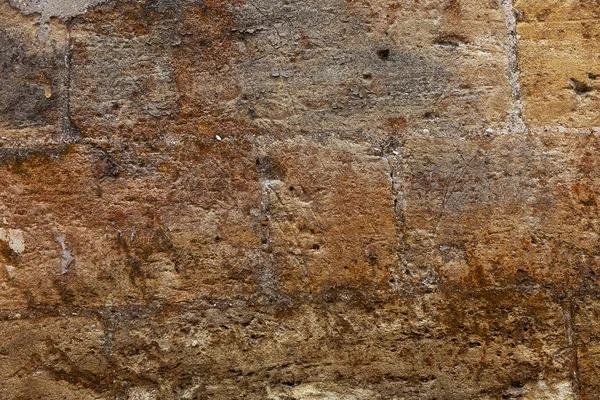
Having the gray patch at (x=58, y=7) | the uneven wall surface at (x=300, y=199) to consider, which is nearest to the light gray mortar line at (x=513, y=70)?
the uneven wall surface at (x=300, y=199)

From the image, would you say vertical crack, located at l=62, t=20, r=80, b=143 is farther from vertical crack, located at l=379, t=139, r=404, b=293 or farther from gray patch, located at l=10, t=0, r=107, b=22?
vertical crack, located at l=379, t=139, r=404, b=293

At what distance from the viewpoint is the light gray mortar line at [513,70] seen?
1.92 metres

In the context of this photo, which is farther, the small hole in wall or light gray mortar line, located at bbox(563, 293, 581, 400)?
the small hole in wall

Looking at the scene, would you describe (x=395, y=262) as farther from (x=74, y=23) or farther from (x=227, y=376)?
(x=74, y=23)

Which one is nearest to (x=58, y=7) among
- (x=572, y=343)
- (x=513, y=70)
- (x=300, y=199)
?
(x=300, y=199)

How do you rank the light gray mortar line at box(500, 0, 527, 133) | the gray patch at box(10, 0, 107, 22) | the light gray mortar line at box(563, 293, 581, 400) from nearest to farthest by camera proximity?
the light gray mortar line at box(563, 293, 581, 400) < the light gray mortar line at box(500, 0, 527, 133) < the gray patch at box(10, 0, 107, 22)

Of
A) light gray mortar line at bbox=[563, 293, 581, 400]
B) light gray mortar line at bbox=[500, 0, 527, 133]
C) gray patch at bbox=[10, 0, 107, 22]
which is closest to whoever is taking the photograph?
light gray mortar line at bbox=[563, 293, 581, 400]

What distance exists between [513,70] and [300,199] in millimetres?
726

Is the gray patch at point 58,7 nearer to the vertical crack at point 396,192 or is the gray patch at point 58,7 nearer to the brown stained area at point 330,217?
the brown stained area at point 330,217

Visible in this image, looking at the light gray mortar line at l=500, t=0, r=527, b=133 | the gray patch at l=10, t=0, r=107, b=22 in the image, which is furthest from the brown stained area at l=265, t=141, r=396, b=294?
the gray patch at l=10, t=0, r=107, b=22

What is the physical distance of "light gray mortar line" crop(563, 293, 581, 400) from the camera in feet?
5.87

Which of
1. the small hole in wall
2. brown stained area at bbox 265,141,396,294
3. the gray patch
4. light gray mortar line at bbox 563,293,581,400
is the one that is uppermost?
the gray patch

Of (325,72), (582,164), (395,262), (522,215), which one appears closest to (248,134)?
(325,72)

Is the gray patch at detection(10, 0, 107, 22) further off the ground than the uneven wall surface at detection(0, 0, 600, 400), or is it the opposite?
the gray patch at detection(10, 0, 107, 22)
